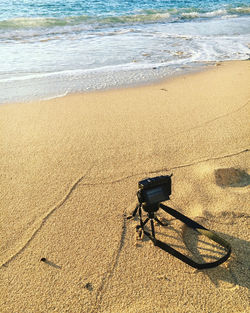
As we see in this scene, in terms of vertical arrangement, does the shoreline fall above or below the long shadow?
above

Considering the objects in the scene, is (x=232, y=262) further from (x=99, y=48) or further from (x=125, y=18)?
(x=125, y=18)

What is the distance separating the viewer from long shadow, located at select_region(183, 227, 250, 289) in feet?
4.70

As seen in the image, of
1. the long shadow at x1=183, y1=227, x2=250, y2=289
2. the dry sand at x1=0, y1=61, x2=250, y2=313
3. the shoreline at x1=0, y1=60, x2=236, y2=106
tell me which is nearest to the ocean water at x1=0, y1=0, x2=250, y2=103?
the shoreline at x1=0, y1=60, x2=236, y2=106

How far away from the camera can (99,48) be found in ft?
21.9

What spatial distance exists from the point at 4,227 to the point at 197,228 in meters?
1.32

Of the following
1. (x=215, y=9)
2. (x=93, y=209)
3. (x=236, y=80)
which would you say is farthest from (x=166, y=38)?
(x=215, y=9)

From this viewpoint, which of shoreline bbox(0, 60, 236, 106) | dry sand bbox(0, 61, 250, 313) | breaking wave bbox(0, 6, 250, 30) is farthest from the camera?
breaking wave bbox(0, 6, 250, 30)

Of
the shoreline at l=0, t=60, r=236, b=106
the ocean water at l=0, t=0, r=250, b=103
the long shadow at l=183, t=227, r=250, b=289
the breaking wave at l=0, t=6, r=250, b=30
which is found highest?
the breaking wave at l=0, t=6, r=250, b=30

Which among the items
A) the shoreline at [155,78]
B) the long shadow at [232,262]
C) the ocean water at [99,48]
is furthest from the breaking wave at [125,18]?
the long shadow at [232,262]

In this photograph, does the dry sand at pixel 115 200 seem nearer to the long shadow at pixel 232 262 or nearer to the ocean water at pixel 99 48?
the long shadow at pixel 232 262

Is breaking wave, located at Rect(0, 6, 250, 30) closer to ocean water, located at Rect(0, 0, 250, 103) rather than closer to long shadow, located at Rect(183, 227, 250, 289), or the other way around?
ocean water, located at Rect(0, 0, 250, 103)

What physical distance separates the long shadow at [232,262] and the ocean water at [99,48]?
3123 millimetres

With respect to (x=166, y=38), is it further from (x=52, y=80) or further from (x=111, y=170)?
(x=111, y=170)

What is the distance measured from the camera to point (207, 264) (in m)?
1.43
